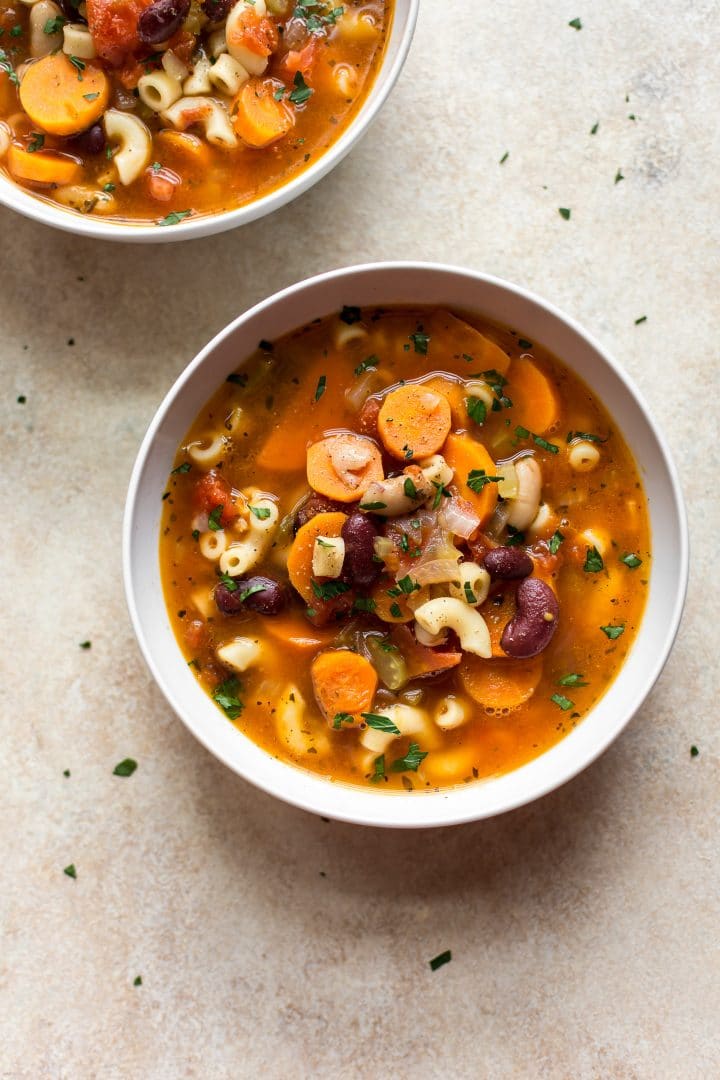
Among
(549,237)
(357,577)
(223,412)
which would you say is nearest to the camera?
(357,577)

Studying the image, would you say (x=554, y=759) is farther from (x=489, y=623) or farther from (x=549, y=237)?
(x=549, y=237)

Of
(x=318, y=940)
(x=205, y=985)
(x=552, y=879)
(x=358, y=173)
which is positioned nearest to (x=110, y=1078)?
(x=205, y=985)

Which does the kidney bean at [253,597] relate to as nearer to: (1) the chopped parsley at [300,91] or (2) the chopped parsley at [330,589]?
(2) the chopped parsley at [330,589]

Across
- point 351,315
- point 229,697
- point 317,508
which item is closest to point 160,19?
point 351,315

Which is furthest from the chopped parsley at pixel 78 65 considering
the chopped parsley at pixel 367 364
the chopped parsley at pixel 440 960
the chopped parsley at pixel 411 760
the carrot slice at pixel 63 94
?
the chopped parsley at pixel 440 960

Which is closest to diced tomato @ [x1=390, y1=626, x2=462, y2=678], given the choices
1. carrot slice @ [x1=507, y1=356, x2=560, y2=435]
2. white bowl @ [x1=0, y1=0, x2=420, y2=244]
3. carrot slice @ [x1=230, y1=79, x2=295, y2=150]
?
carrot slice @ [x1=507, y1=356, x2=560, y2=435]

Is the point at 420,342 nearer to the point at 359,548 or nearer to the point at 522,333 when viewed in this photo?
the point at 522,333
